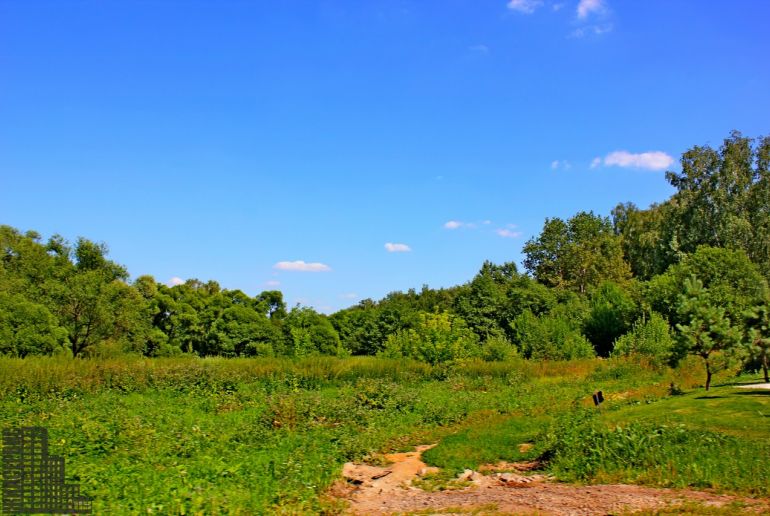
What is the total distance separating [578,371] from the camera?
25.7m

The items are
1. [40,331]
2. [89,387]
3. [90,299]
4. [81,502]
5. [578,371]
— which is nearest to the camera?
[81,502]

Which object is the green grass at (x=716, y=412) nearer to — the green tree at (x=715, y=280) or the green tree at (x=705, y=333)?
the green tree at (x=705, y=333)

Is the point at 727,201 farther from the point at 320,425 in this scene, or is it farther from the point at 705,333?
the point at 320,425

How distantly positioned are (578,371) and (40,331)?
90.2 ft

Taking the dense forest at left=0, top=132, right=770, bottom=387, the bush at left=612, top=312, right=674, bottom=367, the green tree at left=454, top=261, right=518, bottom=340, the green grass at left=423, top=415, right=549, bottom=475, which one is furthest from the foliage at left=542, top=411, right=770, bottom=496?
the green tree at left=454, top=261, right=518, bottom=340

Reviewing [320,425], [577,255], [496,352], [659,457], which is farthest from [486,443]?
[577,255]

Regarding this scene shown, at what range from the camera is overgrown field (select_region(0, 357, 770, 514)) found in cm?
839

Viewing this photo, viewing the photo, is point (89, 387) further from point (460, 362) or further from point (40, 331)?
point (460, 362)

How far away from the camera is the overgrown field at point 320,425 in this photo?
839 centimetres

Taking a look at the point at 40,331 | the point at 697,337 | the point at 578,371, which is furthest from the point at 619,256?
the point at 40,331

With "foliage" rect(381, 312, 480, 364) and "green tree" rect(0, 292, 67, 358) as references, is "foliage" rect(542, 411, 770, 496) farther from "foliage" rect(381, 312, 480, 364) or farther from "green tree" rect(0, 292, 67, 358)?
"green tree" rect(0, 292, 67, 358)

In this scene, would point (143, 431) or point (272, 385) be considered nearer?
point (143, 431)

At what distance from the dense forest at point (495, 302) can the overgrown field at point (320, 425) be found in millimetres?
10092

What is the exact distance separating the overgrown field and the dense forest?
1009cm
